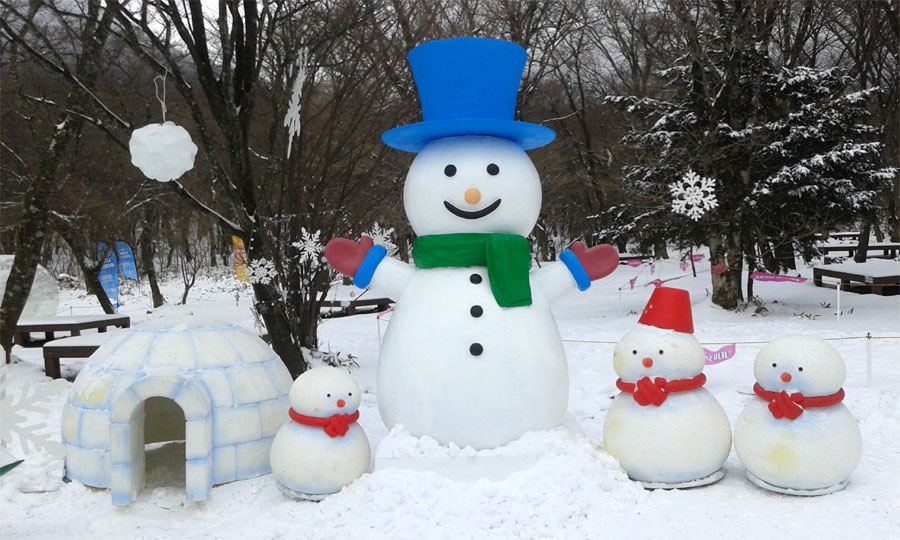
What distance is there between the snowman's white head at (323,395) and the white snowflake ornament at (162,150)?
1.90 meters

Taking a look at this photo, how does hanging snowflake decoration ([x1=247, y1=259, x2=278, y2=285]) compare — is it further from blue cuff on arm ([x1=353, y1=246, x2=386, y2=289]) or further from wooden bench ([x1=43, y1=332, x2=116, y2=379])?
wooden bench ([x1=43, y1=332, x2=116, y2=379])

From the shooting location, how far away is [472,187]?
4.32m

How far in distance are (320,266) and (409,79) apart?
107 inches

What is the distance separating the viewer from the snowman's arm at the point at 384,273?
181 inches

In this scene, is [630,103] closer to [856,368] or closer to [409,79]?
[409,79]

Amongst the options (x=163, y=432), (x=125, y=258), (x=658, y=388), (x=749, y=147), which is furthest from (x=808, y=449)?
(x=125, y=258)

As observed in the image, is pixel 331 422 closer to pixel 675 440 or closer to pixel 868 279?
pixel 675 440

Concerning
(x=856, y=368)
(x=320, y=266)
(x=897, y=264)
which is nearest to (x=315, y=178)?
(x=320, y=266)

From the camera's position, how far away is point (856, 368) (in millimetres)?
7453

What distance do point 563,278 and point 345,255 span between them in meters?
1.50

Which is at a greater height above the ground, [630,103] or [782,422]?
[630,103]

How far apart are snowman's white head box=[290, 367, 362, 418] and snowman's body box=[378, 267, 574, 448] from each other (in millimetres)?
293

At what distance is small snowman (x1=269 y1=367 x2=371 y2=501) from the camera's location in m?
4.13

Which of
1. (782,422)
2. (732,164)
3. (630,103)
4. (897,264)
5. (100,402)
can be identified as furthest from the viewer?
(897,264)
